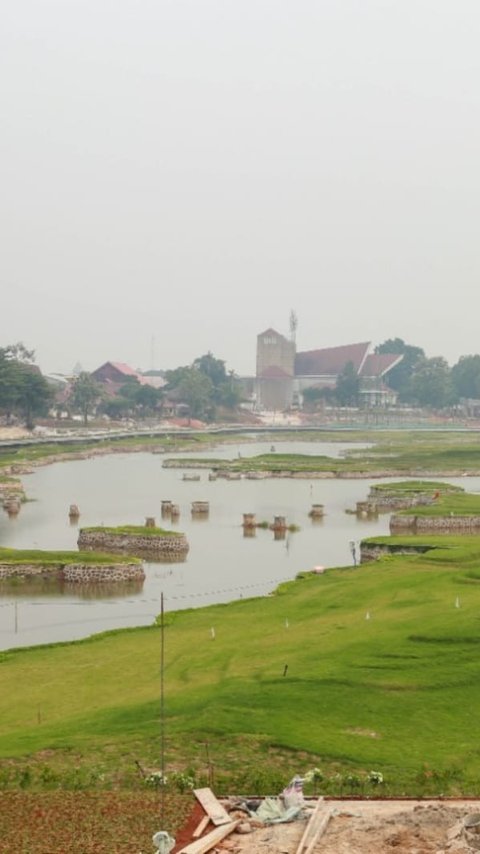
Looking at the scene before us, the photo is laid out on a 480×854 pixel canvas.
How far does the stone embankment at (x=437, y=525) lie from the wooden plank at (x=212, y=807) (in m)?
47.2

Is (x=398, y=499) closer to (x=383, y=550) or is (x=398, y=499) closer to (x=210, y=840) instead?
(x=383, y=550)

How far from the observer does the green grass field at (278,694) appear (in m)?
21.7

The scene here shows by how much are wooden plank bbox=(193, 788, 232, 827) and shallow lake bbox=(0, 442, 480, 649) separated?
1763cm

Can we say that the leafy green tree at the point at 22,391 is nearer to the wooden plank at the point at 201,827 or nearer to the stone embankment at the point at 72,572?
the stone embankment at the point at 72,572

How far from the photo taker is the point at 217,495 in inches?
3381

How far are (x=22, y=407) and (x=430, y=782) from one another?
132232 millimetres

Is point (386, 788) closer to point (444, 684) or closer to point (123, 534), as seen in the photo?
point (444, 684)

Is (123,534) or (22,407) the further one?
(22,407)

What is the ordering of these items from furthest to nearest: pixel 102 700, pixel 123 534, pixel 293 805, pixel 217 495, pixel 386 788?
pixel 217 495
pixel 123 534
pixel 102 700
pixel 386 788
pixel 293 805

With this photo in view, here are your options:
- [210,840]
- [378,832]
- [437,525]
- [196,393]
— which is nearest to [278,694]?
[378,832]

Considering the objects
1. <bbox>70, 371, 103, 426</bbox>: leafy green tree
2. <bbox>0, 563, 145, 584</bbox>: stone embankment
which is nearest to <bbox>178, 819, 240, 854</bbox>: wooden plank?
<bbox>0, 563, 145, 584</bbox>: stone embankment

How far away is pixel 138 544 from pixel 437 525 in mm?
19785

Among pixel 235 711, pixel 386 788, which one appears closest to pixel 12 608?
pixel 235 711

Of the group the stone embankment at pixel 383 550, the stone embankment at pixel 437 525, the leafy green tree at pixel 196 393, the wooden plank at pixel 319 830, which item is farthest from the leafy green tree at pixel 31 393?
the wooden plank at pixel 319 830
